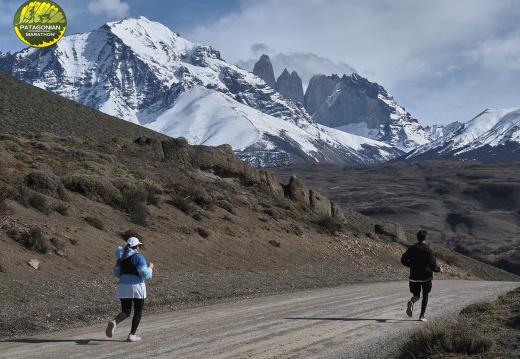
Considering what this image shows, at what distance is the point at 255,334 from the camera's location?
12.2 m

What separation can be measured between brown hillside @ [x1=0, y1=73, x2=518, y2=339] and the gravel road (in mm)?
1962

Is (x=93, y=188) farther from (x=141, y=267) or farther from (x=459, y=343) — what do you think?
(x=459, y=343)

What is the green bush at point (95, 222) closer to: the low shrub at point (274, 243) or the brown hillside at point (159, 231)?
the brown hillside at point (159, 231)

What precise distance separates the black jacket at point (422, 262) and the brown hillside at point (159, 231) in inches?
258

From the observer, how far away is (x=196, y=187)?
35.3m

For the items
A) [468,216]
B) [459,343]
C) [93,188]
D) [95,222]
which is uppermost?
[93,188]

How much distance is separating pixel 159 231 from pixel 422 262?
A: 1493 centimetres

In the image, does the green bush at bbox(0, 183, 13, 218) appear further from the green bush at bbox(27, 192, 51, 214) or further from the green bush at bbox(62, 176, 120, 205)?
the green bush at bbox(62, 176, 120, 205)

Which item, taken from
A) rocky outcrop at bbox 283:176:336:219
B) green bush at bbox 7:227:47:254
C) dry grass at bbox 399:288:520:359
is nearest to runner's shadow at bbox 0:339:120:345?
dry grass at bbox 399:288:520:359

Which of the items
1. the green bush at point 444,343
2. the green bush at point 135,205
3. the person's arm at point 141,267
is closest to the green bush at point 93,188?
the green bush at point 135,205

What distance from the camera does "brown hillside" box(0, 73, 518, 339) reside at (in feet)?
57.3

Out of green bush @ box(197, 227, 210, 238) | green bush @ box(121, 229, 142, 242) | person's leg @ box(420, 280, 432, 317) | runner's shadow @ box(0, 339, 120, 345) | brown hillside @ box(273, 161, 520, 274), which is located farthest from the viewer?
brown hillside @ box(273, 161, 520, 274)

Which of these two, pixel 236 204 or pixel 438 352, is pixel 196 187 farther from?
pixel 438 352

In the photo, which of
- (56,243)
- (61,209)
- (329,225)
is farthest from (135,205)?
(329,225)
